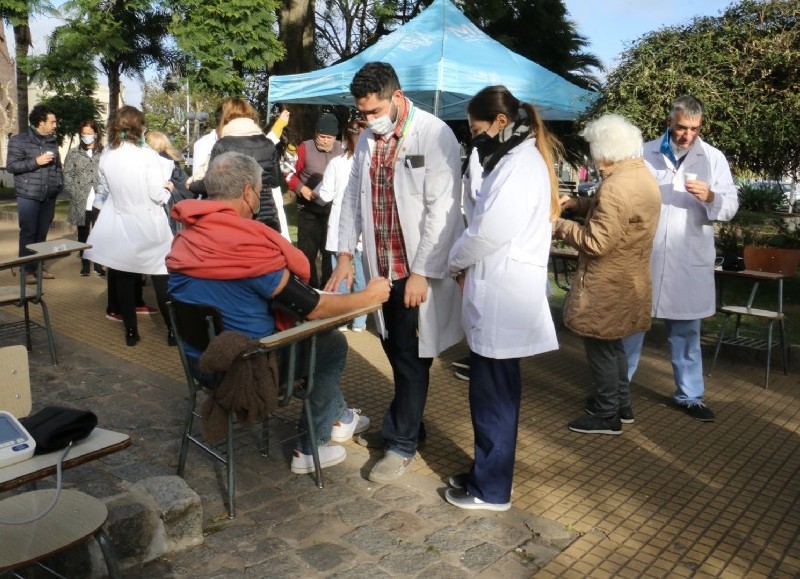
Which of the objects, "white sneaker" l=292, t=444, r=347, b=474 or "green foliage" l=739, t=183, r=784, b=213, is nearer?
"white sneaker" l=292, t=444, r=347, b=474

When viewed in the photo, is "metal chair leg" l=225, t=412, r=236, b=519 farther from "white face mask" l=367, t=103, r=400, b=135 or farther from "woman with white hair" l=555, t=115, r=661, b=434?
"woman with white hair" l=555, t=115, r=661, b=434

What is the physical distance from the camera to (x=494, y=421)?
3607 mm

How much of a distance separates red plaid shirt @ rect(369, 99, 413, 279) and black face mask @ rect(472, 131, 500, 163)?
400 millimetres

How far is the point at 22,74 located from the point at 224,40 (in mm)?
9257

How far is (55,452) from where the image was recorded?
8.03 feet

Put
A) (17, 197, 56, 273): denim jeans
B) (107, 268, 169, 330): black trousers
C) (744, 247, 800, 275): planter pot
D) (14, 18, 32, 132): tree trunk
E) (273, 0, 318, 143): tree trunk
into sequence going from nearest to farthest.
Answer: (744, 247, 800, 275): planter pot → (107, 268, 169, 330): black trousers → (17, 197, 56, 273): denim jeans → (273, 0, 318, 143): tree trunk → (14, 18, 32, 132): tree trunk

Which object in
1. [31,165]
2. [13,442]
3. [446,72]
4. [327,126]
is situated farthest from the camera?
[446,72]

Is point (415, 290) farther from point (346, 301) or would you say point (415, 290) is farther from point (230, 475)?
point (230, 475)

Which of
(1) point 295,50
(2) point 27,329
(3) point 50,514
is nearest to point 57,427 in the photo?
(3) point 50,514

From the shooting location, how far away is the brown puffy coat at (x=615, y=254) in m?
4.55

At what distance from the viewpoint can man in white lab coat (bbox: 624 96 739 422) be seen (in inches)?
207

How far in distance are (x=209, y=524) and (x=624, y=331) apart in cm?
264

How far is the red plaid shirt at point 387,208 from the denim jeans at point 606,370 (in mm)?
1548

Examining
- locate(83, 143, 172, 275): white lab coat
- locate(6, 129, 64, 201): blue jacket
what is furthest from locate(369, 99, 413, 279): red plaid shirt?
locate(6, 129, 64, 201): blue jacket
